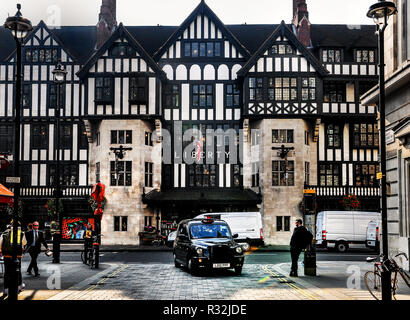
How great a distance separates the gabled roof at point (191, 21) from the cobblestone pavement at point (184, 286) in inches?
864

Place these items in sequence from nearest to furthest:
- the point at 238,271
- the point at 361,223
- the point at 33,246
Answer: the point at 33,246 < the point at 238,271 < the point at 361,223

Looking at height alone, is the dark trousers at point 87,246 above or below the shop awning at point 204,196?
below

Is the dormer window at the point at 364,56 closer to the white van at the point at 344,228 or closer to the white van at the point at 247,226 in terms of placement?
the white van at the point at 344,228

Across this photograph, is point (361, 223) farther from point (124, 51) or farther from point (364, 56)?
point (124, 51)

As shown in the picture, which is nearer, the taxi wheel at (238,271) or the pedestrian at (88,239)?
the taxi wheel at (238,271)

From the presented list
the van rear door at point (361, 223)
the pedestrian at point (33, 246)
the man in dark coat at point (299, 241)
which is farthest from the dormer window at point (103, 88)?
the man in dark coat at point (299, 241)

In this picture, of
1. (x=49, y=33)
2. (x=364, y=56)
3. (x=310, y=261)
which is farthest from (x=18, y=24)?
(x=364, y=56)

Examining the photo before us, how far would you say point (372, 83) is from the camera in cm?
3666

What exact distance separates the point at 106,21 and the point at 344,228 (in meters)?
23.7

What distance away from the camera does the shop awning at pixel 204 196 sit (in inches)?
1359

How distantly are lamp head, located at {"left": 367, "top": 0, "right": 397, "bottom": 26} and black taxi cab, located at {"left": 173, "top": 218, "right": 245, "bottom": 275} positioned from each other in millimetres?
8236

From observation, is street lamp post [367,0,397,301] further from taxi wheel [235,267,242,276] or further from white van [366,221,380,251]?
white van [366,221,380,251]

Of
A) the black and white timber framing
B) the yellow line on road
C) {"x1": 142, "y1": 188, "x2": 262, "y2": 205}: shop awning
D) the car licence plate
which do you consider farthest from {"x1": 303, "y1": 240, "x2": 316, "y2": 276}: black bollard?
the black and white timber framing

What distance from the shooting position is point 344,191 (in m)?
35.2
